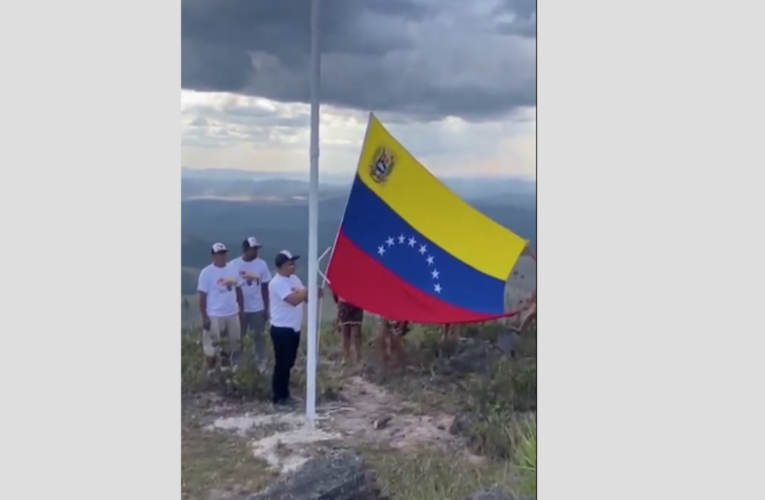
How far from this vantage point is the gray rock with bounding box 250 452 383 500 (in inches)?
148

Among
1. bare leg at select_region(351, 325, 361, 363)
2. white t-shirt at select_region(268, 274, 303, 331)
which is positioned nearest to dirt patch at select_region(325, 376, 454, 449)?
bare leg at select_region(351, 325, 361, 363)

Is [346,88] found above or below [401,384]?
above

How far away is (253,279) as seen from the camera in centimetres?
392

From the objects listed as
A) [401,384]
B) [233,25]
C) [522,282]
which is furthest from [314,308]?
[233,25]

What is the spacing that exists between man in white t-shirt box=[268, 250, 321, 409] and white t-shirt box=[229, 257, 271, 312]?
0.05 meters

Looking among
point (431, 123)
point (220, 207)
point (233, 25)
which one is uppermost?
point (233, 25)

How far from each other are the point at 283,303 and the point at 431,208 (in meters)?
0.78

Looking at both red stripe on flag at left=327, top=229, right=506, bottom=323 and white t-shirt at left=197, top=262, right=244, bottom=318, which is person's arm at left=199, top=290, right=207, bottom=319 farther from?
red stripe on flag at left=327, top=229, right=506, bottom=323

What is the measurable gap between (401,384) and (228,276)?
3.00 ft

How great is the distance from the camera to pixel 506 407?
154 inches

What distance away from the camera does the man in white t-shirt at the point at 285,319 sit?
3904 mm

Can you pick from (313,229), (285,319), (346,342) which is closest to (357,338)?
(346,342)

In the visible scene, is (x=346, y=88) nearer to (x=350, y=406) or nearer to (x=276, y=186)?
(x=276, y=186)

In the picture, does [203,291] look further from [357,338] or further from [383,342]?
[383,342]
